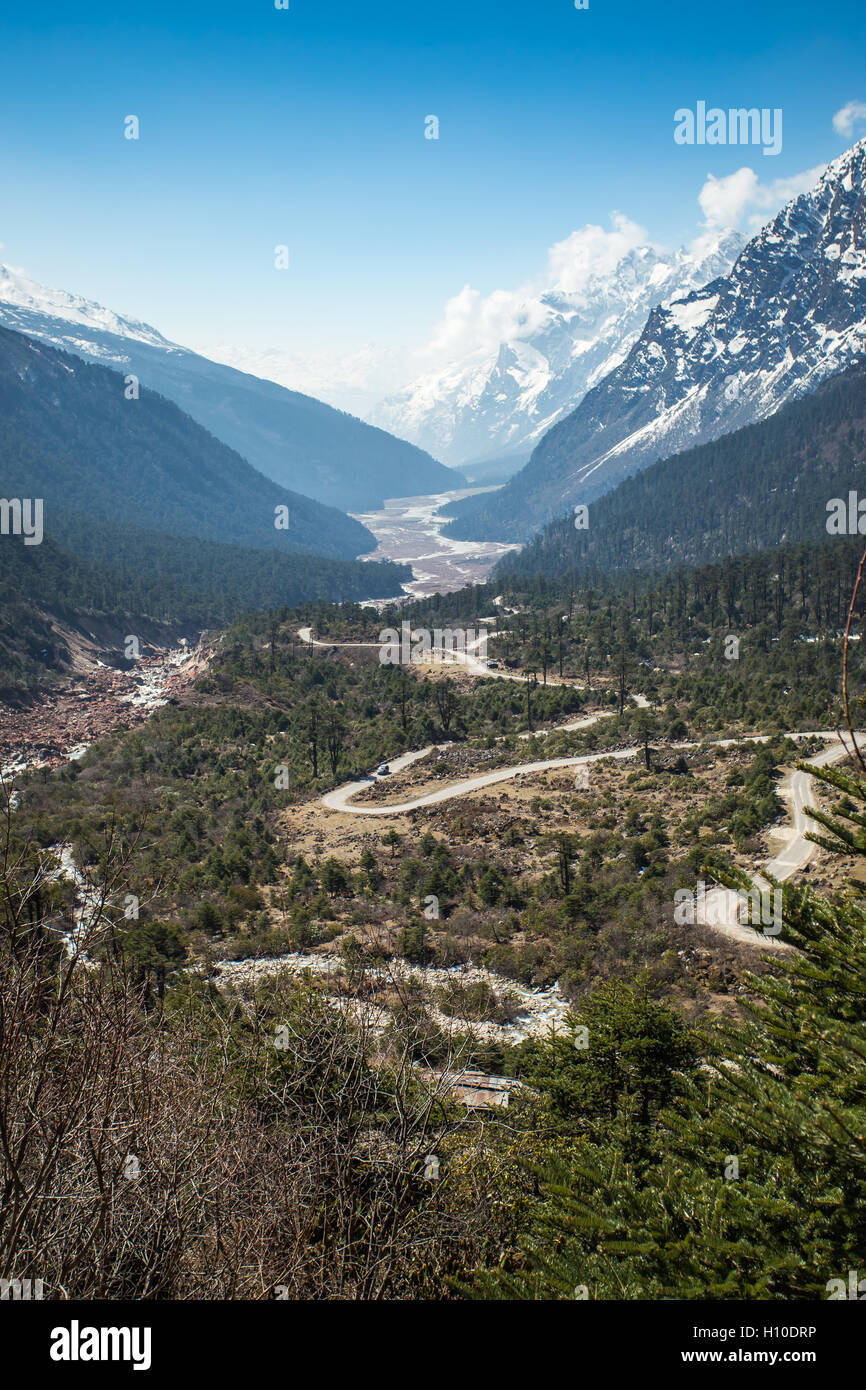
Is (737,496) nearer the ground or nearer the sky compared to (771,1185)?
nearer the sky

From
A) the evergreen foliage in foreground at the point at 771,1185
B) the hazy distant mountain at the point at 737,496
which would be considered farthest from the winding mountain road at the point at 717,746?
the hazy distant mountain at the point at 737,496

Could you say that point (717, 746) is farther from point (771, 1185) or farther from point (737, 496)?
point (737, 496)

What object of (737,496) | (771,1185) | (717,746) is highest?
(737,496)

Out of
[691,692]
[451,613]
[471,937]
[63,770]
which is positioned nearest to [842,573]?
[691,692]

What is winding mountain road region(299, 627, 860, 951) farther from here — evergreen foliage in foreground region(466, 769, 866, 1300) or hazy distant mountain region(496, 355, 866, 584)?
hazy distant mountain region(496, 355, 866, 584)

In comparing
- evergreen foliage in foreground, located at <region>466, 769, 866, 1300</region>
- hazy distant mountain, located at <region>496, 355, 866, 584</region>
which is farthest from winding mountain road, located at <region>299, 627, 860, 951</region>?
hazy distant mountain, located at <region>496, 355, 866, 584</region>

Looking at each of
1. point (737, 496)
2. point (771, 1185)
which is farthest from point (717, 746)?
point (737, 496)

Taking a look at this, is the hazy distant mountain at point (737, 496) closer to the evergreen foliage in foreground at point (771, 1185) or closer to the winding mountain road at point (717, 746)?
the winding mountain road at point (717, 746)

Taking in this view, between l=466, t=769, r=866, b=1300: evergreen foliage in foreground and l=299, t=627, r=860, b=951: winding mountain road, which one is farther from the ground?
l=466, t=769, r=866, b=1300: evergreen foliage in foreground

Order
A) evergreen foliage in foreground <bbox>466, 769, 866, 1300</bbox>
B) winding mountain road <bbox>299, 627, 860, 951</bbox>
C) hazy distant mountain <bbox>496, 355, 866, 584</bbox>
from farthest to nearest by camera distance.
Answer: hazy distant mountain <bbox>496, 355, 866, 584</bbox>
winding mountain road <bbox>299, 627, 860, 951</bbox>
evergreen foliage in foreground <bbox>466, 769, 866, 1300</bbox>

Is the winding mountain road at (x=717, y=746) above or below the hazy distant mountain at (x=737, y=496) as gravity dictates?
below
